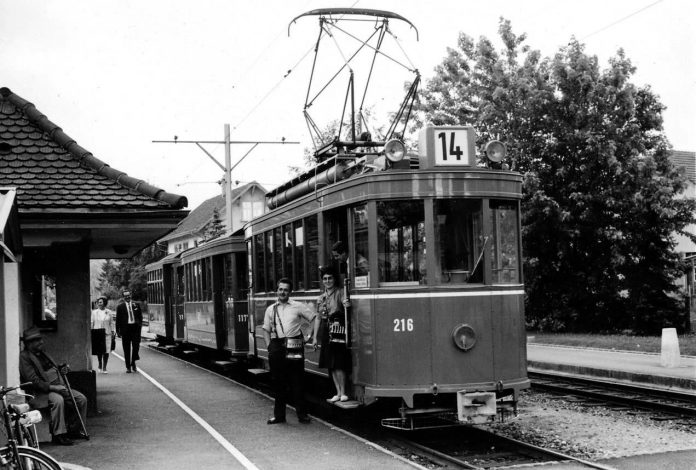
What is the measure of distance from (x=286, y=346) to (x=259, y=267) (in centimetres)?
291

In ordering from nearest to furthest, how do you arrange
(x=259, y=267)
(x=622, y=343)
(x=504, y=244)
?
(x=504, y=244), (x=259, y=267), (x=622, y=343)

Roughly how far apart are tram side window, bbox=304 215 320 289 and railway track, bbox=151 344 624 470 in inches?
67.4

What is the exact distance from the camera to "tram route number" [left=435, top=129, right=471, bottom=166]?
9.26 meters

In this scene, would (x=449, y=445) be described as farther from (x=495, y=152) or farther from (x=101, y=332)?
(x=101, y=332)

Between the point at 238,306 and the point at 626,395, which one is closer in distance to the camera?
the point at 626,395

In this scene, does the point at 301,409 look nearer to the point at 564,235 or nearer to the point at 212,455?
the point at 212,455

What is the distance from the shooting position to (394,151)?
30.8ft

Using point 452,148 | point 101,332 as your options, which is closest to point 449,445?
point 452,148

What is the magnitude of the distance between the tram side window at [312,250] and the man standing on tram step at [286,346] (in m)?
0.29

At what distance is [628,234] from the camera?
2739 centimetres

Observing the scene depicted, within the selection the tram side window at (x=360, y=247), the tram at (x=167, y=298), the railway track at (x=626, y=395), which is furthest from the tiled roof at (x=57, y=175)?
the tram at (x=167, y=298)

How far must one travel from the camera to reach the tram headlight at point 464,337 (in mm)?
8930

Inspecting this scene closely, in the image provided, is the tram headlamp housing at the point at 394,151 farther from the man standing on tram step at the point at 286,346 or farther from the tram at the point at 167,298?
the tram at the point at 167,298

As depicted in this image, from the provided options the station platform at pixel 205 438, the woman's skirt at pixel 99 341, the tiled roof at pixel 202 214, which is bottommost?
the station platform at pixel 205 438
